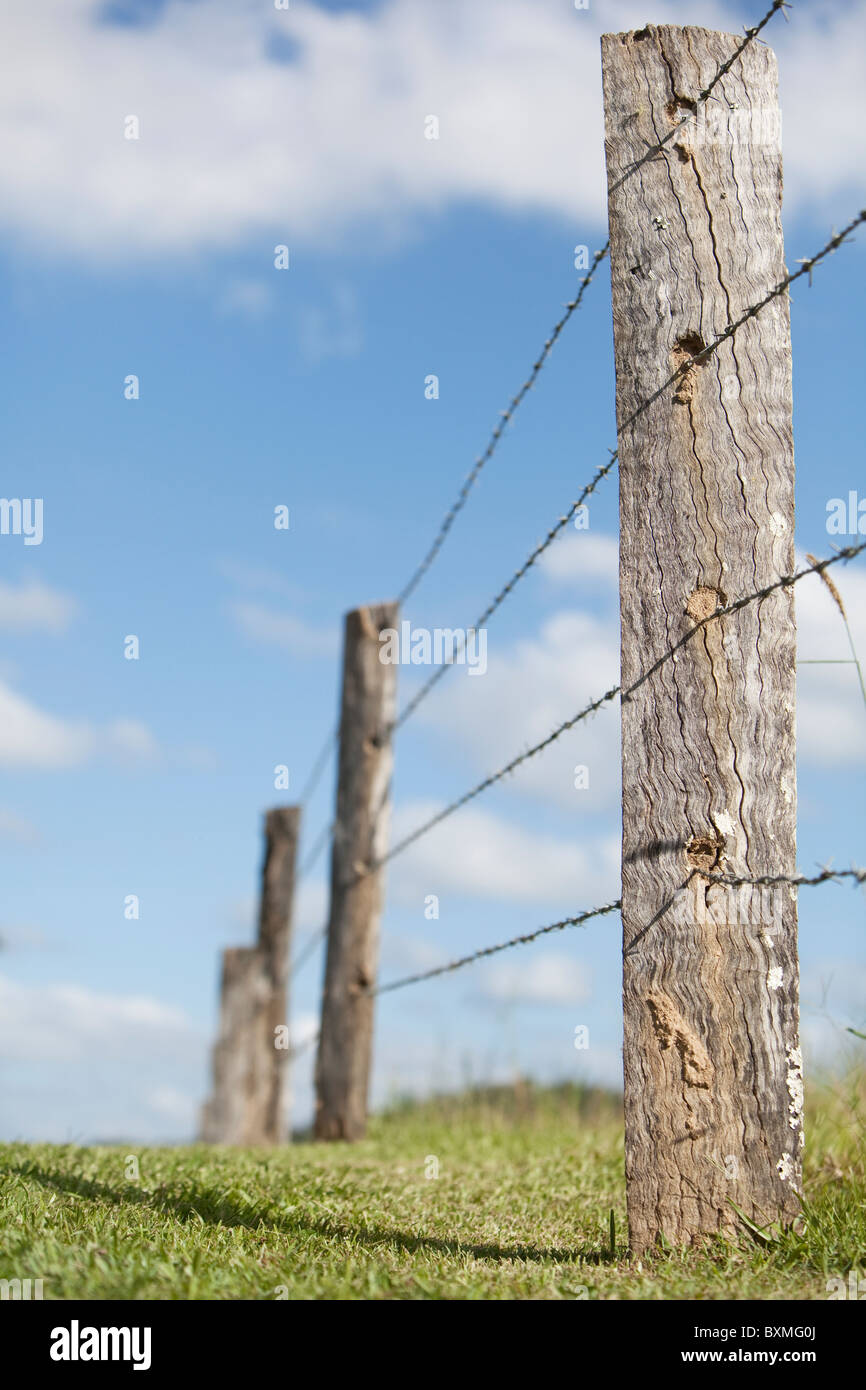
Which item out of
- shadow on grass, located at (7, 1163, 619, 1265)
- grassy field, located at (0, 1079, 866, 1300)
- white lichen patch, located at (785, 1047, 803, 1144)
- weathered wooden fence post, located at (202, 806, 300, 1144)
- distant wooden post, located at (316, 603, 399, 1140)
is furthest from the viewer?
weathered wooden fence post, located at (202, 806, 300, 1144)

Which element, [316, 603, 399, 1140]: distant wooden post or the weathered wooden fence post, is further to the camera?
the weathered wooden fence post

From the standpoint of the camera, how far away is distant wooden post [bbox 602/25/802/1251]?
10.1 feet

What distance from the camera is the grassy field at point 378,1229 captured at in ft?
8.85

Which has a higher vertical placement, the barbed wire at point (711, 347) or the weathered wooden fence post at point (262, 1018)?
the barbed wire at point (711, 347)

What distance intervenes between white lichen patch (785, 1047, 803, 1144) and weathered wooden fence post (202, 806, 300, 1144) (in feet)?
23.5

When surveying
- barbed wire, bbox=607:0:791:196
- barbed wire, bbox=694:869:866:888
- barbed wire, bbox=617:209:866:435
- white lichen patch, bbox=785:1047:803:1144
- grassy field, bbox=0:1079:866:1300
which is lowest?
grassy field, bbox=0:1079:866:1300

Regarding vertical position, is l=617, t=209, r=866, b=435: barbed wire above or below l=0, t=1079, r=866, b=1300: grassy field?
above

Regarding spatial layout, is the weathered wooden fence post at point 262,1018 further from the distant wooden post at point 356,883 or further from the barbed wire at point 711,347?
the barbed wire at point 711,347

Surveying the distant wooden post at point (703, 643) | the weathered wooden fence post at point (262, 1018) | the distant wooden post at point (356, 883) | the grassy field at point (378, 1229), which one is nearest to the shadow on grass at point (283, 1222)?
the grassy field at point (378, 1229)

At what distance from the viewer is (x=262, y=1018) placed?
1005 cm

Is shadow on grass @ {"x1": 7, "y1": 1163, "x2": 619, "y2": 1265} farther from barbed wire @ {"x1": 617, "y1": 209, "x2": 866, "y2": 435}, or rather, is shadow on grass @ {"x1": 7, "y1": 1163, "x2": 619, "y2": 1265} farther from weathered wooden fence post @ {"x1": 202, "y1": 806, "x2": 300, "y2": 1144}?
weathered wooden fence post @ {"x1": 202, "y1": 806, "x2": 300, "y2": 1144}

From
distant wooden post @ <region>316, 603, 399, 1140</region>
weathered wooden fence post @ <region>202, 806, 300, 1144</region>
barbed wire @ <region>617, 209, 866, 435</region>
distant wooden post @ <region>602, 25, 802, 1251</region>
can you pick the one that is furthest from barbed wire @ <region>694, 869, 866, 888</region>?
weathered wooden fence post @ <region>202, 806, 300, 1144</region>

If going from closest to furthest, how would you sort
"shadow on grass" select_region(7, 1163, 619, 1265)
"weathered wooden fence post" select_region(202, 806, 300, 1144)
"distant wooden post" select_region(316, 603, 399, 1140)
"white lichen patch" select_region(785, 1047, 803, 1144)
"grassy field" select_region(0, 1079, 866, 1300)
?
"grassy field" select_region(0, 1079, 866, 1300)
"white lichen patch" select_region(785, 1047, 803, 1144)
"shadow on grass" select_region(7, 1163, 619, 1265)
"distant wooden post" select_region(316, 603, 399, 1140)
"weathered wooden fence post" select_region(202, 806, 300, 1144)

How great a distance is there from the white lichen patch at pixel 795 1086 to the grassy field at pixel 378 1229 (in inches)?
10.6
